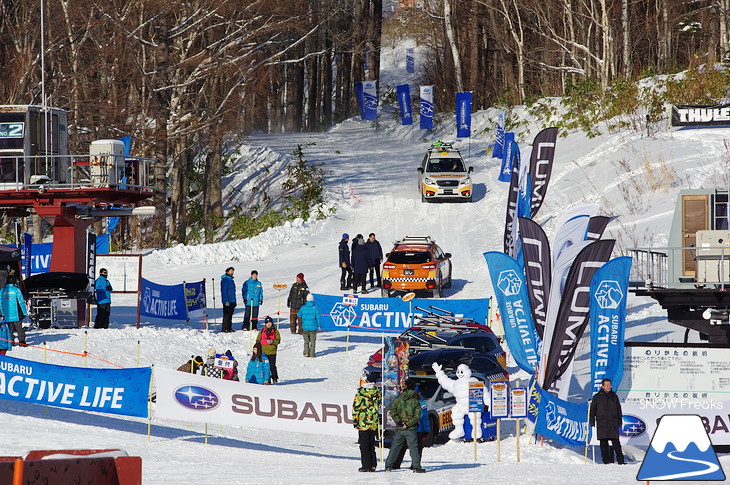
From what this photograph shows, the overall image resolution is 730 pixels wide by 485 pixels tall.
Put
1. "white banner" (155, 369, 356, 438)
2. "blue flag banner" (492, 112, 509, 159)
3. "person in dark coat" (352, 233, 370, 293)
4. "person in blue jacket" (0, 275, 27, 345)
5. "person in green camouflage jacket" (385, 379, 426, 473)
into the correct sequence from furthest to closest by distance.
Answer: "blue flag banner" (492, 112, 509, 159)
"person in dark coat" (352, 233, 370, 293)
"person in blue jacket" (0, 275, 27, 345)
"white banner" (155, 369, 356, 438)
"person in green camouflage jacket" (385, 379, 426, 473)

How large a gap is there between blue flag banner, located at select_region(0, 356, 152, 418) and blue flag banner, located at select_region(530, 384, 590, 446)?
5.97 metres

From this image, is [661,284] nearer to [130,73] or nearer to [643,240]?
[643,240]

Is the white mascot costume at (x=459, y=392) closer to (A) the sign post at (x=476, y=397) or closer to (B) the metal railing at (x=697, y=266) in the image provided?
(A) the sign post at (x=476, y=397)

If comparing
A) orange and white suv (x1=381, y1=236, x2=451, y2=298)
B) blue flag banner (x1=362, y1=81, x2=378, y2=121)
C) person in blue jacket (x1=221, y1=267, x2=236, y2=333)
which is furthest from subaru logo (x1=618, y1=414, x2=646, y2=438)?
blue flag banner (x1=362, y1=81, x2=378, y2=121)

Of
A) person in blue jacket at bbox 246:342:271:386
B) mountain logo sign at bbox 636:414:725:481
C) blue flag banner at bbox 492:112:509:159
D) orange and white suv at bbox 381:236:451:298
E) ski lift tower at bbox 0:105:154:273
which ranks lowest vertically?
person in blue jacket at bbox 246:342:271:386

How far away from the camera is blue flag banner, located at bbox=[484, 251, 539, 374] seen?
1866 cm

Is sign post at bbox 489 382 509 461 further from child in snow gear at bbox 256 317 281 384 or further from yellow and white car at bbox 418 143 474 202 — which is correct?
yellow and white car at bbox 418 143 474 202

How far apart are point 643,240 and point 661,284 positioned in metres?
11.6

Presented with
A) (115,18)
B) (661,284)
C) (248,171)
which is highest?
(115,18)

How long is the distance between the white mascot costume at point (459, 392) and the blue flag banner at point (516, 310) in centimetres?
191

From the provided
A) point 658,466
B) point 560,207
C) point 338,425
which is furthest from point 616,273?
point 560,207

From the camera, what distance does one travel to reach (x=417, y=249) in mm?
29234

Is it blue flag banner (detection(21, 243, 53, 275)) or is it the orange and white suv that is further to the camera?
blue flag banner (detection(21, 243, 53, 275))

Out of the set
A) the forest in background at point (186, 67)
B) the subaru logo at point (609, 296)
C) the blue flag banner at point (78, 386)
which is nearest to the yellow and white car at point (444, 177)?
the forest in background at point (186, 67)
